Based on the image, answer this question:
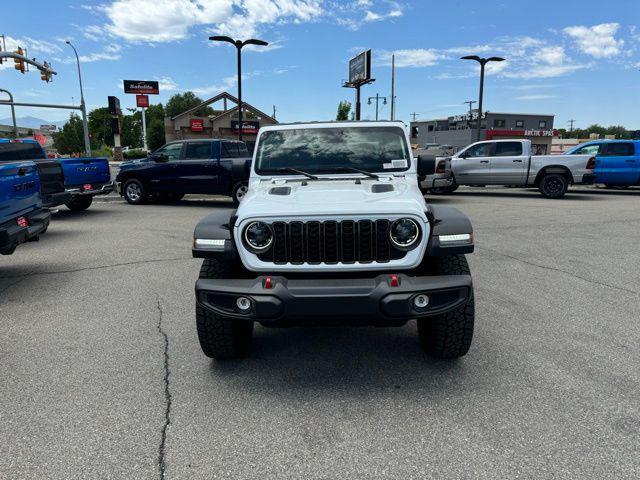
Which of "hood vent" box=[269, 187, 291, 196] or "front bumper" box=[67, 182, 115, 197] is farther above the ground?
"hood vent" box=[269, 187, 291, 196]

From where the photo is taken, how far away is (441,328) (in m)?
3.43

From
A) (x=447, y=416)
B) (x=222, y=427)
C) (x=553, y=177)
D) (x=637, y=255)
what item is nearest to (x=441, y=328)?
(x=447, y=416)

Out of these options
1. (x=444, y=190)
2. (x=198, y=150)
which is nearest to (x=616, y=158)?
(x=444, y=190)

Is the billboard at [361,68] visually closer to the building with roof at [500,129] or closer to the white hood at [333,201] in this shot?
the building with roof at [500,129]

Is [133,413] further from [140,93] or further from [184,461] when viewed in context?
[140,93]

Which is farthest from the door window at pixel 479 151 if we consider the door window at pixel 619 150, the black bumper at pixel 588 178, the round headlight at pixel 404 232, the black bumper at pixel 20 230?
the round headlight at pixel 404 232

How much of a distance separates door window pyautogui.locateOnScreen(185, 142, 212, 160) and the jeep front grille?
1075 cm

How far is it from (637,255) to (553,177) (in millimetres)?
9056

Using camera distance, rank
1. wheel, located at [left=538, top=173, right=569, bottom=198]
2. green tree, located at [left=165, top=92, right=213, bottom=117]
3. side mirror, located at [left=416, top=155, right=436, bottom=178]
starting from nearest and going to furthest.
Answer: side mirror, located at [left=416, top=155, right=436, bottom=178], wheel, located at [left=538, top=173, right=569, bottom=198], green tree, located at [left=165, top=92, right=213, bottom=117]

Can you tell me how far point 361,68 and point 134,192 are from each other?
3454cm

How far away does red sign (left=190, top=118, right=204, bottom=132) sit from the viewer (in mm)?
58656

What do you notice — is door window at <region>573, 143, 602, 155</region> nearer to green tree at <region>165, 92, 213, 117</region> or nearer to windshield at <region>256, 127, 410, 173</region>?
windshield at <region>256, 127, 410, 173</region>

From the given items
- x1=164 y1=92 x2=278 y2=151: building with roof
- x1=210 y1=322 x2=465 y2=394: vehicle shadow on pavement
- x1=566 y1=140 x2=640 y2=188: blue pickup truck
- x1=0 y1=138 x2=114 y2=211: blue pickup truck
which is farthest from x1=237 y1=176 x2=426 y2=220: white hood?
x1=164 y1=92 x2=278 y2=151: building with roof

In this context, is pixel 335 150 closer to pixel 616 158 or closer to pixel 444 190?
pixel 444 190
